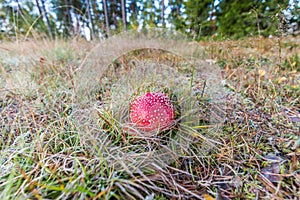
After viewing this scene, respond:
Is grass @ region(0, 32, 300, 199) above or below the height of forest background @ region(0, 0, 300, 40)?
below

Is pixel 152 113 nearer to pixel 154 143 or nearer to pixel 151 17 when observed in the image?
pixel 154 143

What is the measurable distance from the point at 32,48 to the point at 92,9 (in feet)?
4.47

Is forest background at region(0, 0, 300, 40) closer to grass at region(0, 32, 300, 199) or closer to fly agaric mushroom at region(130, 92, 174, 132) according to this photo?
grass at region(0, 32, 300, 199)

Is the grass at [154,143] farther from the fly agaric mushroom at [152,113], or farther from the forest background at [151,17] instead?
the forest background at [151,17]

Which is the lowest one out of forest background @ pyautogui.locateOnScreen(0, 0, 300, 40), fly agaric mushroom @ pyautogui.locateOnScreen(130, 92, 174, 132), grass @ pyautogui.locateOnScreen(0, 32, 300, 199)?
grass @ pyautogui.locateOnScreen(0, 32, 300, 199)

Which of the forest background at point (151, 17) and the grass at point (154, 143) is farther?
the forest background at point (151, 17)

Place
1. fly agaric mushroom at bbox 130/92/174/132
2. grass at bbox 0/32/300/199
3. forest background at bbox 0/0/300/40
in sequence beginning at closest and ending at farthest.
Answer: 1. grass at bbox 0/32/300/199
2. fly agaric mushroom at bbox 130/92/174/132
3. forest background at bbox 0/0/300/40

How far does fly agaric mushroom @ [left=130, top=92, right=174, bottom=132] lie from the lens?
0.81 m

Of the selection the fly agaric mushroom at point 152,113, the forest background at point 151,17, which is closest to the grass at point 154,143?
the fly agaric mushroom at point 152,113

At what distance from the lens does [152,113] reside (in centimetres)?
81

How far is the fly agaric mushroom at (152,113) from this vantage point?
81cm

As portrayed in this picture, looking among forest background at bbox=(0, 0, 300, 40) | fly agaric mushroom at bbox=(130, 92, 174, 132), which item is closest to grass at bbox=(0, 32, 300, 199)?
fly agaric mushroom at bbox=(130, 92, 174, 132)

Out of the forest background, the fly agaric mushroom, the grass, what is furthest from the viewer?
the forest background

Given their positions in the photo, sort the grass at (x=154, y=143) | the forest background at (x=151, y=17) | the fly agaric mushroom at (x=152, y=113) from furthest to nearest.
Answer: the forest background at (x=151, y=17), the fly agaric mushroom at (x=152, y=113), the grass at (x=154, y=143)
